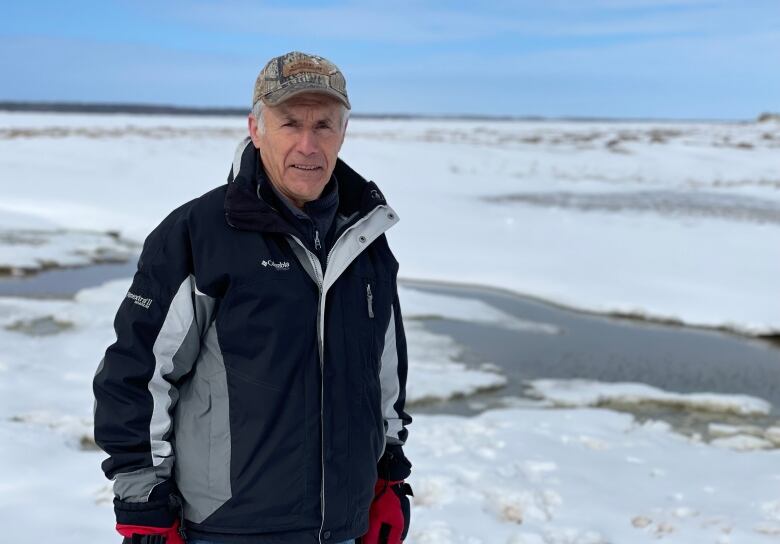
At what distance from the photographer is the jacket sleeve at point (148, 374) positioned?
1829 mm

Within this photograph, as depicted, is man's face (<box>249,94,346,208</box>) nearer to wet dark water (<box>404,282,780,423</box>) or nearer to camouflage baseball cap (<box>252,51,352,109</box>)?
camouflage baseball cap (<box>252,51,352,109</box>)

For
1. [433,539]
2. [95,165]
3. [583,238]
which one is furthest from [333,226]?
[95,165]

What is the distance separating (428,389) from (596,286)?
487cm

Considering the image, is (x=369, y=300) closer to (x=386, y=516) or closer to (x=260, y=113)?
(x=260, y=113)

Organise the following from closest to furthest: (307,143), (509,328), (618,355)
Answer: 1. (307,143)
2. (618,355)
3. (509,328)

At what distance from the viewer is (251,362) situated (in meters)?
1.86

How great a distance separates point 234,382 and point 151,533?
1.30ft

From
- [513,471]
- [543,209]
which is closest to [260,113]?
[513,471]

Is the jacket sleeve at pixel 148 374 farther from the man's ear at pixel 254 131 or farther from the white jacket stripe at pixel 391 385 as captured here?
the white jacket stripe at pixel 391 385

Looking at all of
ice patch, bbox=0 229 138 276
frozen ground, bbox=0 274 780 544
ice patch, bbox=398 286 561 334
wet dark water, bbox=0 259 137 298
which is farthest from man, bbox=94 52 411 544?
ice patch, bbox=0 229 138 276

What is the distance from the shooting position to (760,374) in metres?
7.38

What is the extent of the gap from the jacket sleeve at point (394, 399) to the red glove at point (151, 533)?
64cm

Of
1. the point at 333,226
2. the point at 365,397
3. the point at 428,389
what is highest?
the point at 333,226

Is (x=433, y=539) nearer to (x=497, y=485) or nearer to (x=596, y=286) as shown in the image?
(x=497, y=485)
